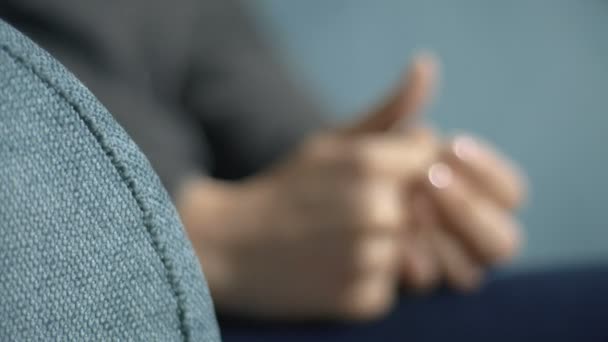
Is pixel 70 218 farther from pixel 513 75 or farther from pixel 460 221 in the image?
pixel 513 75

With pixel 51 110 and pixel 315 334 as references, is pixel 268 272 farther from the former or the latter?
pixel 51 110

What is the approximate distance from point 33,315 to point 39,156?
0.03 m

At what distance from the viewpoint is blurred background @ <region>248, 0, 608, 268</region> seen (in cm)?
96

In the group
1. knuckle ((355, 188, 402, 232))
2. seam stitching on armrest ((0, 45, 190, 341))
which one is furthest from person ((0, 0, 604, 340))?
seam stitching on armrest ((0, 45, 190, 341))

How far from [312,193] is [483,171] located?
95 mm

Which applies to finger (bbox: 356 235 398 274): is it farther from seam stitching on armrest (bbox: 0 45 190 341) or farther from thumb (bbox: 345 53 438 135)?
seam stitching on armrest (bbox: 0 45 190 341)

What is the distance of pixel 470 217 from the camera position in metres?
0.52

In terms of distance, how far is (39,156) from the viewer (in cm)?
17

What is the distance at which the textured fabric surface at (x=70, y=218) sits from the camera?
0.55 ft

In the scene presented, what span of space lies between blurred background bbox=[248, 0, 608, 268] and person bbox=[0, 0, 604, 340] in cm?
35

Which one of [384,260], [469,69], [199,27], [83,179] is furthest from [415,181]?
[469,69]

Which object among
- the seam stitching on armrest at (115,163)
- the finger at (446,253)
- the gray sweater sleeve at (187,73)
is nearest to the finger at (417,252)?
the finger at (446,253)

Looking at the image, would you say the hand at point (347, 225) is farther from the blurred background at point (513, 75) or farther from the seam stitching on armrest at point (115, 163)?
the blurred background at point (513, 75)

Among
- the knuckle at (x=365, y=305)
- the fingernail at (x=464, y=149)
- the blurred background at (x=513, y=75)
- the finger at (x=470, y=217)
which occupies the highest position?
the blurred background at (x=513, y=75)
